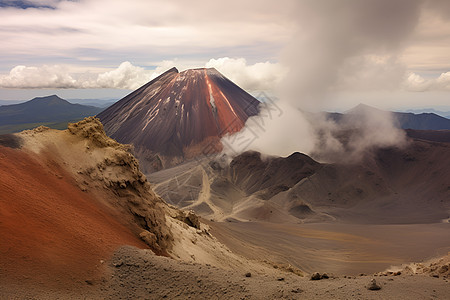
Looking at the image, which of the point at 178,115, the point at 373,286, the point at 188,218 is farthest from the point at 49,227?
the point at 178,115

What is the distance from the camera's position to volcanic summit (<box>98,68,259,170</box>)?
100875mm

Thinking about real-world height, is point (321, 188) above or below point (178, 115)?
below

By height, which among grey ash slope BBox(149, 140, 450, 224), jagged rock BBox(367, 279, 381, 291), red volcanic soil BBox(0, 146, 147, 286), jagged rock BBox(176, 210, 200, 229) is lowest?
grey ash slope BBox(149, 140, 450, 224)

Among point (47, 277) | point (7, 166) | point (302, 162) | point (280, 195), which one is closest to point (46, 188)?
point (7, 166)

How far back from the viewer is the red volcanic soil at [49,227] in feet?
27.0

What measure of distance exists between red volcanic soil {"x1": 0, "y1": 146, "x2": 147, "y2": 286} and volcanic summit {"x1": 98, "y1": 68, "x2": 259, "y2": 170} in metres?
82.9

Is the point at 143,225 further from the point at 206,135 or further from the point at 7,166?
the point at 206,135

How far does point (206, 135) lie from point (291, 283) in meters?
97.3

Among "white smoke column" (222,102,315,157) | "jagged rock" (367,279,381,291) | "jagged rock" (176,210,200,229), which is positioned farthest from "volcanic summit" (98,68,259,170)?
"jagged rock" (367,279,381,291)

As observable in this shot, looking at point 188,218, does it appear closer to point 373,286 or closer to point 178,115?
point 373,286

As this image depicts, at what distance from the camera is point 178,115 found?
4338 inches

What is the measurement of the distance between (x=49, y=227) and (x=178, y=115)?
10227 centimetres

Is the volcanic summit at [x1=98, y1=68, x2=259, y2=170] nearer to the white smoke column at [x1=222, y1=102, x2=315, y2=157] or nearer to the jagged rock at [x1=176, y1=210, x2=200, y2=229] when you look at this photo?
the white smoke column at [x1=222, y1=102, x2=315, y2=157]

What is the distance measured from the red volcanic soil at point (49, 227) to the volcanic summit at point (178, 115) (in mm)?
82878
